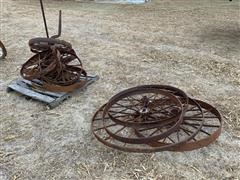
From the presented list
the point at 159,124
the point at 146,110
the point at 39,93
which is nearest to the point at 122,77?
the point at 39,93

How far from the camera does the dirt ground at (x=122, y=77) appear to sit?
253 cm

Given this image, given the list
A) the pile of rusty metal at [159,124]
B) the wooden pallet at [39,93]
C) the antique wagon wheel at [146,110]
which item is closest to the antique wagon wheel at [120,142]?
the pile of rusty metal at [159,124]

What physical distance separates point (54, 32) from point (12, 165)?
3.61m

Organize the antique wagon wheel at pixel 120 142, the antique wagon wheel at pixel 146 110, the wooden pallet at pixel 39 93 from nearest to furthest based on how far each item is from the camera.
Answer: the antique wagon wheel at pixel 120 142 < the antique wagon wheel at pixel 146 110 < the wooden pallet at pixel 39 93

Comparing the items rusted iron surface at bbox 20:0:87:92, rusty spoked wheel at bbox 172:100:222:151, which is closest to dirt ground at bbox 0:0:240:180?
rusty spoked wheel at bbox 172:100:222:151

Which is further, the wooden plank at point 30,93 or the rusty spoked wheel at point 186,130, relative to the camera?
the wooden plank at point 30,93

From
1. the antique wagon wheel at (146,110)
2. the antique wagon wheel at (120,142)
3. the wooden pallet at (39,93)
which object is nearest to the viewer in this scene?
the antique wagon wheel at (120,142)

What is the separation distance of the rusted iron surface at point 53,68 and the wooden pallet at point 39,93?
0.18 feet

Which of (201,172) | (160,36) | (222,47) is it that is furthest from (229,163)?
(160,36)

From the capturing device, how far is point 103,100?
350 cm

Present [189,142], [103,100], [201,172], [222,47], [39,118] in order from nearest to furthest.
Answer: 1. [201,172]
2. [189,142]
3. [39,118]
4. [103,100]
5. [222,47]

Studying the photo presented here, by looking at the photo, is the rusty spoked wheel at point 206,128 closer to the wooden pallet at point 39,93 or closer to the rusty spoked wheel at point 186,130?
the rusty spoked wheel at point 186,130

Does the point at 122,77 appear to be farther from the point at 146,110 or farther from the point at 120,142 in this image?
the point at 120,142

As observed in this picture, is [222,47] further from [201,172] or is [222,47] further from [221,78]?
[201,172]
